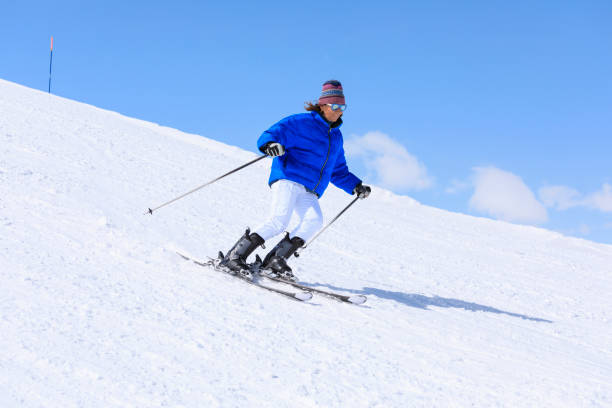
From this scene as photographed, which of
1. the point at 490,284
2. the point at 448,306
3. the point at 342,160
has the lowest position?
the point at 448,306

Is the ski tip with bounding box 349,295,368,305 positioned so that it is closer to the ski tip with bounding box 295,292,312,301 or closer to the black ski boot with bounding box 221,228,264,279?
the ski tip with bounding box 295,292,312,301

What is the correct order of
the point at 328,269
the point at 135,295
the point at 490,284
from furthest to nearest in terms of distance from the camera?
the point at 490,284, the point at 328,269, the point at 135,295

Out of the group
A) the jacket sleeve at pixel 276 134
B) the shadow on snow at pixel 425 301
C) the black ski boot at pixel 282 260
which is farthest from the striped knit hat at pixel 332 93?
the shadow on snow at pixel 425 301

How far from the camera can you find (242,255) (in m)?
4.54

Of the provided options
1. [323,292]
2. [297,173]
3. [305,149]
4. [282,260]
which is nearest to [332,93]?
[305,149]

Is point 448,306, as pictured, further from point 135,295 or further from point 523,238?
point 523,238

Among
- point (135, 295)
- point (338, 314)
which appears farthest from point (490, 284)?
point (135, 295)

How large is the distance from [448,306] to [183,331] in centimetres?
304

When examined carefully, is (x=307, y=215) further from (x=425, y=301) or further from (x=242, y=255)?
(x=425, y=301)

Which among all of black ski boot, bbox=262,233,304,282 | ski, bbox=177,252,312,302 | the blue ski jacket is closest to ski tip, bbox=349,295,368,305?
→ ski, bbox=177,252,312,302

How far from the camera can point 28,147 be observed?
8086mm

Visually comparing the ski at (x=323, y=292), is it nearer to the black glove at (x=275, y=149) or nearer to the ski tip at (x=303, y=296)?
the ski tip at (x=303, y=296)

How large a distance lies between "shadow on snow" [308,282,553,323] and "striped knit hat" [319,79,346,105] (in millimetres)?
1708

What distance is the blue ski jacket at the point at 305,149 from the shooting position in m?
4.69
